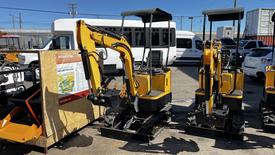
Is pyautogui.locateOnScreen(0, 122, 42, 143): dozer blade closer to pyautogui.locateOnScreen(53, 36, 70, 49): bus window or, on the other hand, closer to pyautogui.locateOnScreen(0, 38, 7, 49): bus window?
pyautogui.locateOnScreen(53, 36, 70, 49): bus window

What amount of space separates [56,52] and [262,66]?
8487 millimetres

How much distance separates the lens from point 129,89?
522 cm

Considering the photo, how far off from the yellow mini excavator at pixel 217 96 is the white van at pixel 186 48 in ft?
40.3

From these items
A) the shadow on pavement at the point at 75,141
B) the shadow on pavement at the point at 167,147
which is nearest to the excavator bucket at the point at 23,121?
the shadow on pavement at the point at 75,141

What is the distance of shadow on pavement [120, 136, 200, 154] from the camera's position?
15.1 ft

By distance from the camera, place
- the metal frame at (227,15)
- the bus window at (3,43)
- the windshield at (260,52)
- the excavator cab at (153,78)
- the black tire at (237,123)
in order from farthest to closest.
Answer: the bus window at (3,43) → the windshield at (260,52) → the excavator cab at (153,78) → the metal frame at (227,15) → the black tire at (237,123)

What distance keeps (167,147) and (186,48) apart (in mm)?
14487

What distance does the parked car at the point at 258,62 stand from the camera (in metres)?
10.2

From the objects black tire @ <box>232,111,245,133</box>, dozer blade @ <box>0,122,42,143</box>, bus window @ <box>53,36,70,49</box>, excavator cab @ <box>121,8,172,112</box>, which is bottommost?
black tire @ <box>232,111,245,133</box>

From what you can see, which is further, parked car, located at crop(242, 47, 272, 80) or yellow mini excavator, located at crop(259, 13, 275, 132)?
parked car, located at crop(242, 47, 272, 80)

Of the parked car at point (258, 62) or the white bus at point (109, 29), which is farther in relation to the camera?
the white bus at point (109, 29)

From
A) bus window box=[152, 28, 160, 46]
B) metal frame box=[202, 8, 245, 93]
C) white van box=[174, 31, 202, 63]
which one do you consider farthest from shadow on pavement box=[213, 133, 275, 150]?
white van box=[174, 31, 202, 63]

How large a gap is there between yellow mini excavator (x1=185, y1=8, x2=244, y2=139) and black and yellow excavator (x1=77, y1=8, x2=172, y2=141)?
A: 2.56 ft

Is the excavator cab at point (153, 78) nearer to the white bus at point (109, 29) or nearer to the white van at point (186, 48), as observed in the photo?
the white bus at point (109, 29)
